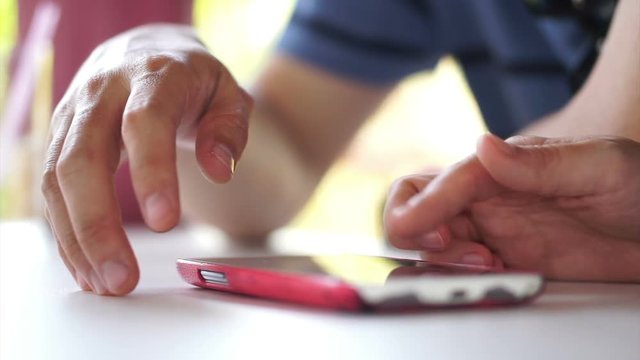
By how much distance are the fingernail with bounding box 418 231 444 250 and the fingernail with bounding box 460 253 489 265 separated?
0.06 feet

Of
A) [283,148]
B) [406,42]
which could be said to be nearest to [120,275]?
[283,148]

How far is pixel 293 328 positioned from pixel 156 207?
12 cm

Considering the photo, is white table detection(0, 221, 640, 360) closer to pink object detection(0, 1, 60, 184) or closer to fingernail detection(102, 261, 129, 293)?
fingernail detection(102, 261, 129, 293)

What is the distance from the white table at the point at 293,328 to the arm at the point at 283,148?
52 cm

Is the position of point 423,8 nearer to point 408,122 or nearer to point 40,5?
point 40,5

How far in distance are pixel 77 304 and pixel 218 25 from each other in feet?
7.58

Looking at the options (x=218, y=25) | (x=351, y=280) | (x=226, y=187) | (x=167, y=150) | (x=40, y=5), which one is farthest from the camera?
(x=218, y=25)

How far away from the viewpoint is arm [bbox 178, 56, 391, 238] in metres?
1.05

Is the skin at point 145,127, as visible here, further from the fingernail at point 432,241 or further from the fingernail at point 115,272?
the fingernail at point 432,241

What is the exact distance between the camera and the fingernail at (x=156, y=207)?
0.44 meters

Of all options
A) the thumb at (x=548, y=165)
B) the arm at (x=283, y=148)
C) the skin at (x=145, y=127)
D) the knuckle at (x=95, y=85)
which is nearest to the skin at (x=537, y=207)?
the thumb at (x=548, y=165)

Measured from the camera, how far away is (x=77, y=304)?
0.47m

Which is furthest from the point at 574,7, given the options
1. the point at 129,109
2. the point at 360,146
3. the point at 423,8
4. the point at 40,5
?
the point at 360,146

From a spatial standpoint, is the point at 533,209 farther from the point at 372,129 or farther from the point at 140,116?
the point at 372,129
